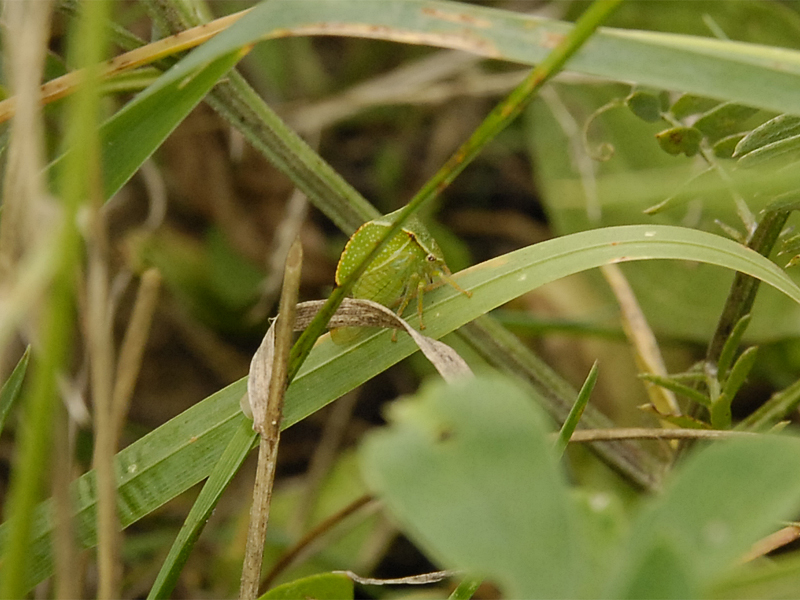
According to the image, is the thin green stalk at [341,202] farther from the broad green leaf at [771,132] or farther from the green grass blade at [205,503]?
the broad green leaf at [771,132]

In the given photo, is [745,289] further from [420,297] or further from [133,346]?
[133,346]

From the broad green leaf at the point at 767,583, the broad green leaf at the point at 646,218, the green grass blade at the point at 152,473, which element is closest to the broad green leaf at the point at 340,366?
the green grass blade at the point at 152,473

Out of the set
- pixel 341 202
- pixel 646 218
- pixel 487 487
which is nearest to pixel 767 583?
pixel 487 487

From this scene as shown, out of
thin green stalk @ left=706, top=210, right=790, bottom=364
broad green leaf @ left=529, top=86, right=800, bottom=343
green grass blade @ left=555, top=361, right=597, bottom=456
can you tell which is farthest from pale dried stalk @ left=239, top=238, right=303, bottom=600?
broad green leaf @ left=529, top=86, right=800, bottom=343

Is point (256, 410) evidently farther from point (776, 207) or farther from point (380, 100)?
point (380, 100)

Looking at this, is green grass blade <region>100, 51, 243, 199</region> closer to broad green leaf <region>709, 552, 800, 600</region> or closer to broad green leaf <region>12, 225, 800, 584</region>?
broad green leaf <region>12, 225, 800, 584</region>

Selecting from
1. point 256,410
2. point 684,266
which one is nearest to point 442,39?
point 256,410
